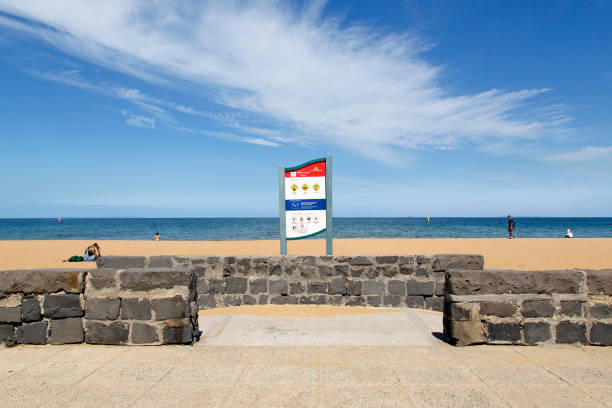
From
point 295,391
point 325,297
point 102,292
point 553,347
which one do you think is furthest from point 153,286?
point 553,347

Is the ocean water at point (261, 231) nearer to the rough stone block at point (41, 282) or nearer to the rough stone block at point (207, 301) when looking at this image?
the rough stone block at point (207, 301)

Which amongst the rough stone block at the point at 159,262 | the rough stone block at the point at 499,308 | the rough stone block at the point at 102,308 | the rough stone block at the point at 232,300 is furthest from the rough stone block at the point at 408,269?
the rough stone block at the point at 102,308

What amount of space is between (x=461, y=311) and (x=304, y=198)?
4.55 metres

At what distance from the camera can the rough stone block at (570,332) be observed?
4.54m

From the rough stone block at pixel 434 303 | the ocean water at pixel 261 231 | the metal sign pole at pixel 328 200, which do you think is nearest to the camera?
the rough stone block at pixel 434 303

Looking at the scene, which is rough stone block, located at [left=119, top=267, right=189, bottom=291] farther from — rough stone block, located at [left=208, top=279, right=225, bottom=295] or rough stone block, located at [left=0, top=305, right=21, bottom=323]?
rough stone block, located at [left=208, top=279, right=225, bottom=295]

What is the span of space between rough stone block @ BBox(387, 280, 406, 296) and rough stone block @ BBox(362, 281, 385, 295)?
0.16m

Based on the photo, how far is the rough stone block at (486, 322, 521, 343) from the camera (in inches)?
179

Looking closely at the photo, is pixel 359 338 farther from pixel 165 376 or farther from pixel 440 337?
pixel 165 376

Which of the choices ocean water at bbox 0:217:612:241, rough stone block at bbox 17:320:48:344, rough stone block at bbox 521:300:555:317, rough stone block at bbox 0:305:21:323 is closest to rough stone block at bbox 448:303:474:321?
rough stone block at bbox 521:300:555:317

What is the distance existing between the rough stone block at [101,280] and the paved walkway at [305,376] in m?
0.74

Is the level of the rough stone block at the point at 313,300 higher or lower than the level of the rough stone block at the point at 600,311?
lower

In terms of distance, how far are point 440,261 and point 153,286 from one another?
535 centimetres

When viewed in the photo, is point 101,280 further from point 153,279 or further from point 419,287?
point 419,287
